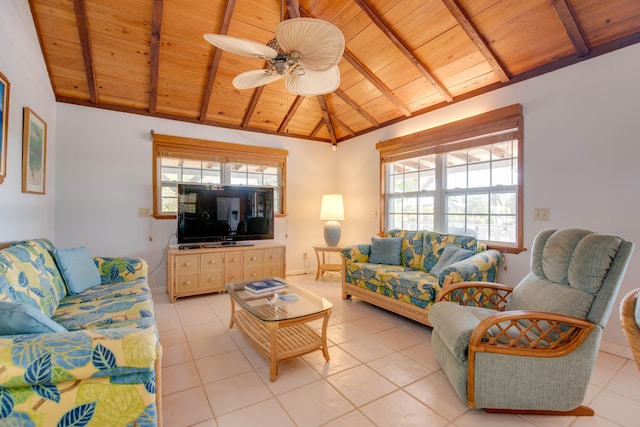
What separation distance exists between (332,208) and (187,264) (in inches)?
93.2

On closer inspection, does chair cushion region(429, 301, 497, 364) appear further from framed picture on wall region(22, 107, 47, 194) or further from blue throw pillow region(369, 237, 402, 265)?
framed picture on wall region(22, 107, 47, 194)

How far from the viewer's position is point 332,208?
4.93m

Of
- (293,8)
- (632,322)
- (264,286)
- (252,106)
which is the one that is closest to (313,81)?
(293,8)

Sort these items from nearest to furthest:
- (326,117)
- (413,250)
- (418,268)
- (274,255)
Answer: (418,268) → (413,250) → (274,255) → (326,117)

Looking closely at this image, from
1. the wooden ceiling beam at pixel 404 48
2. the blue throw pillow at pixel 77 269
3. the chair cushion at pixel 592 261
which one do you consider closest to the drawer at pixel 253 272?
the blue throw pillow at pixel 77 269

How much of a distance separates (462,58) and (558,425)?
3136 mm

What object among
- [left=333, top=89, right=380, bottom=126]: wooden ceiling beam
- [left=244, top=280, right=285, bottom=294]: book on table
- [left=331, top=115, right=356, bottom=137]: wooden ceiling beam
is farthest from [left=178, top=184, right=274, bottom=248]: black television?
[left=333, top=89, right=380, bottom=126]: wooden ceiling beam

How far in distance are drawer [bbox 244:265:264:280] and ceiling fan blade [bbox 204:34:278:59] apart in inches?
113

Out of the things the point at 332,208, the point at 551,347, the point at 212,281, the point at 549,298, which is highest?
the point at 332,208

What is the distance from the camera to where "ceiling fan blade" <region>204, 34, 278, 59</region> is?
1900 millimetres

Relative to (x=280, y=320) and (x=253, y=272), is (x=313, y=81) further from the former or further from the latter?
(x=253, y=272)

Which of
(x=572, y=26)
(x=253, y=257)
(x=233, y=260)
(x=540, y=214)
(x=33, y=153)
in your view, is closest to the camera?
(x=572, y=26)

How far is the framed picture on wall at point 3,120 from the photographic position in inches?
79.1

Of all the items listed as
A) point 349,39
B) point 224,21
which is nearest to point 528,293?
point 349,39
